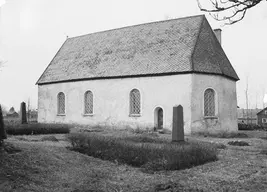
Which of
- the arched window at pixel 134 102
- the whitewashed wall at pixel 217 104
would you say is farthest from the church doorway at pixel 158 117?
the whitewashed wall at pixel 217 104

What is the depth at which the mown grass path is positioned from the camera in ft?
24.8

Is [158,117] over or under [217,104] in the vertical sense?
under

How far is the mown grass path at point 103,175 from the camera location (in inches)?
298

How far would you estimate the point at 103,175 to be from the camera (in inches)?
358

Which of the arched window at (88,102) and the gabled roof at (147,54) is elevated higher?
the gabled roof at (147,54)

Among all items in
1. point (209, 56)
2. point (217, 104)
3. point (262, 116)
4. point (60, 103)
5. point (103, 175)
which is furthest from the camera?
point (262, 116)

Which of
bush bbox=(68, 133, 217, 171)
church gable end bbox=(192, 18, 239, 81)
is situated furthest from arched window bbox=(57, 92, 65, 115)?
bush bbox=(68, 133, 217, 171)

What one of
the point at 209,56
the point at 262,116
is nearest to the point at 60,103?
the point at 209,56

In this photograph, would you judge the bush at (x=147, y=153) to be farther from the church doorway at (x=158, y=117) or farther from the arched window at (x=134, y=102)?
the arched window at (x=134, y=102)

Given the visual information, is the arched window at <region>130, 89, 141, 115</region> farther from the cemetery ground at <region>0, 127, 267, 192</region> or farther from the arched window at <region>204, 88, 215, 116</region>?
the cemetery ground at <region>0, 127, 267, 192</region>

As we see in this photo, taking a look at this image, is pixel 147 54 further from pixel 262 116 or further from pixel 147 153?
pixel 262 116

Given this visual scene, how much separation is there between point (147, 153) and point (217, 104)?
1456cm

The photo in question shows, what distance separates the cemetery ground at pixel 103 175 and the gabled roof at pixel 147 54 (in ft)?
44.3

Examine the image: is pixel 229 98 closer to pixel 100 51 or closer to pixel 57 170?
pixel 100 51
